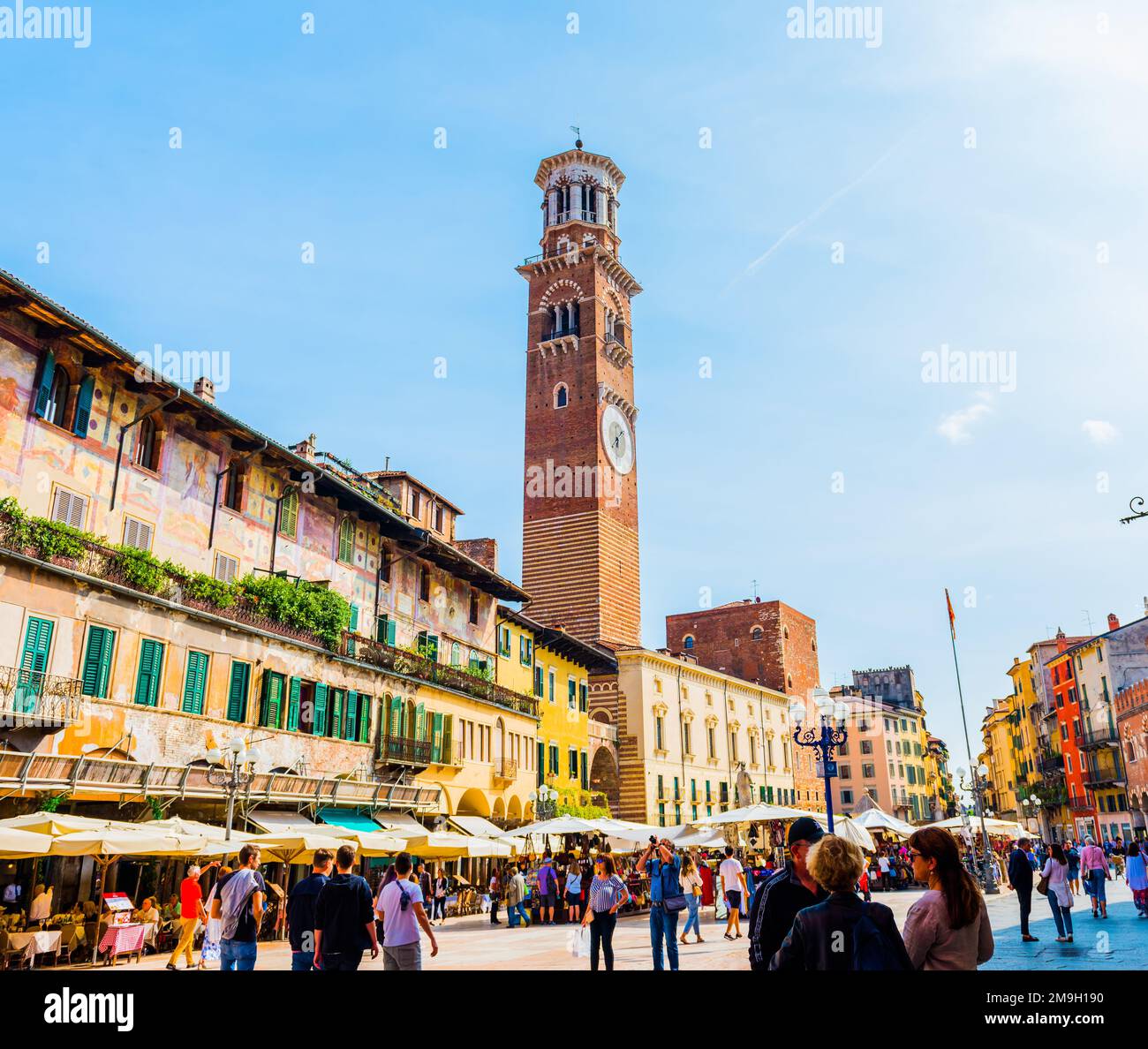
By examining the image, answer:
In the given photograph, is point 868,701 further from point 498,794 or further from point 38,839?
point 38,839

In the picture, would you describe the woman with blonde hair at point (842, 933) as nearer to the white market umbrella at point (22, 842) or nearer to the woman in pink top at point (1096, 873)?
the white market umbrella at point (22, 842)

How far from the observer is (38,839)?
14.2 metres

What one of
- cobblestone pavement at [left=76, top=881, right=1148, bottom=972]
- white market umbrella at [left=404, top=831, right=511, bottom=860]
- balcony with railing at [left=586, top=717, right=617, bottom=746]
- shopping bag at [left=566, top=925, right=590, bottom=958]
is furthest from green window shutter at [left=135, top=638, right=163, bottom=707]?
balcony with railing at [left=586, top=717, right=617, bottom=746]

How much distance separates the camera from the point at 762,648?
70250 mm

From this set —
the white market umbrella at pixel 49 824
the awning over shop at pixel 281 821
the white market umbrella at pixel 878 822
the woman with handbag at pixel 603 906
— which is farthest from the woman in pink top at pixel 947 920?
the white market umbrella at pixel 878 822

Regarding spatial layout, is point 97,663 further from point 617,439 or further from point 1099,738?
point 1099,738

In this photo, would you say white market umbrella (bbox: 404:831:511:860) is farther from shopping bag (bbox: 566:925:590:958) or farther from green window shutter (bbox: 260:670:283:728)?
shopping bag (bbox: 566:925:590:958)

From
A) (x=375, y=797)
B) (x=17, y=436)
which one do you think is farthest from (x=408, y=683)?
(x=17, y=436)

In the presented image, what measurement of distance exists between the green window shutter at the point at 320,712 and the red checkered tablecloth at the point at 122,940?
829 cm

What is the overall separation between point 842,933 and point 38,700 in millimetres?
17256

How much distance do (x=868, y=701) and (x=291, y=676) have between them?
72.7m

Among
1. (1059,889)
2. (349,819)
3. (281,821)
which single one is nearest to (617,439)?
(349,819)

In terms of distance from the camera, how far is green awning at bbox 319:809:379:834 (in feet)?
81.2

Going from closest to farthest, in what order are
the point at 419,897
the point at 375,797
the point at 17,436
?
the point at 419,897 → the point at 17,436 → the point at 375,797
